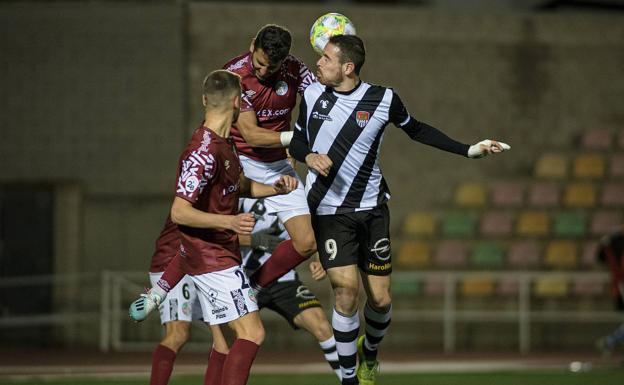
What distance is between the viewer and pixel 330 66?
6.65 m

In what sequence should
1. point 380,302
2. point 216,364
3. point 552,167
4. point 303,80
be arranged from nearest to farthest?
point 216,364 → point 380,302 → point 303,80 → point 552,167

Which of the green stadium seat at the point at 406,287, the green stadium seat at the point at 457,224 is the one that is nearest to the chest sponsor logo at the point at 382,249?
the green stadium seat at the point at 406,287

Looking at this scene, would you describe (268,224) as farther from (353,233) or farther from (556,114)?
(556,114)

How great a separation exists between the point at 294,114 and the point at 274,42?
336 inches

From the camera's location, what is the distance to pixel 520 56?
16.1 meters

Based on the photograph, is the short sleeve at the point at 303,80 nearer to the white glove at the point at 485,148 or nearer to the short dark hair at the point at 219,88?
the white glove at the point at 485,148

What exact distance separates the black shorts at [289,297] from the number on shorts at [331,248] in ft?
3.62

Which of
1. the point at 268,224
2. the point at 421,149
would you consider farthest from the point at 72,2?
the point at 268,224

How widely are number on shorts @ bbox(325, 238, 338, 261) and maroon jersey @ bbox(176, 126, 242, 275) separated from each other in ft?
3.17

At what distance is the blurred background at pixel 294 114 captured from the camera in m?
15.3

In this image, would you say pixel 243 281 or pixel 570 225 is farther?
pixel 570 225

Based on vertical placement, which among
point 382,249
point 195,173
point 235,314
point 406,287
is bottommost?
point 406,287

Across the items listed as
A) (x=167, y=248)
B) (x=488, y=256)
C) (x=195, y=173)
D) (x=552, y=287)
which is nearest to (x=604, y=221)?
(x=552, y=287)

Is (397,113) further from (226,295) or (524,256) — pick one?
(524,256)
